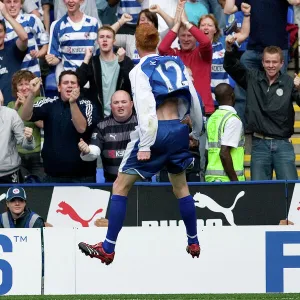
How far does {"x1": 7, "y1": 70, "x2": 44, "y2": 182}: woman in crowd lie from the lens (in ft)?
42.3

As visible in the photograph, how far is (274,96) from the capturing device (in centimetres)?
1292

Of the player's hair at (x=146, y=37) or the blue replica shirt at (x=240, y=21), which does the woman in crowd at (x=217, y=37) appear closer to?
the blue replica shirt at (x=240, y=21)

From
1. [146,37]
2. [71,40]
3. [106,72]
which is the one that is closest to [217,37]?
[106,72]

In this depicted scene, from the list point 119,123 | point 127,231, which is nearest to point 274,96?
point 119,123

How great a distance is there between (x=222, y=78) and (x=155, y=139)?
4.44 meters

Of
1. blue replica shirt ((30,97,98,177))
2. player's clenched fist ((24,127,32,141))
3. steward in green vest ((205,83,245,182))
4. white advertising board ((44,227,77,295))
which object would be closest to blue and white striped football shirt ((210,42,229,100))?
steward in green vest ((205,83,245,182))

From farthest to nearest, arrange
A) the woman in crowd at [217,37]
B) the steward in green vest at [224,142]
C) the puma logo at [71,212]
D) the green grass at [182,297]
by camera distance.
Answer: the woman in crowd at [217,37] < the steward in green vest at [224,142] < the puma logo at [71,212] < the green grass at [182,297]

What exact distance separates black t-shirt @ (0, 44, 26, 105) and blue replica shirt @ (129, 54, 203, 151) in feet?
14.7

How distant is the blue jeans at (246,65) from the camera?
13.9m

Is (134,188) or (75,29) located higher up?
(75,29)

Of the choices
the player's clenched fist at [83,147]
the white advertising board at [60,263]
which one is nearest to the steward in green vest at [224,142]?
the player's clenched fist at [83,147]

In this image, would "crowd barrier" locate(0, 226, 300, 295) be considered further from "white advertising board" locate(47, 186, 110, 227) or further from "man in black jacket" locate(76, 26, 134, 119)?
"man in black jacket" locate(76, 26, 134, 119)

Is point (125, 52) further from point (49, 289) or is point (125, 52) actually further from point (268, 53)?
point (49, 289)

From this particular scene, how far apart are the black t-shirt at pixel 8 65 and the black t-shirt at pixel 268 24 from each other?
2.95 meters
